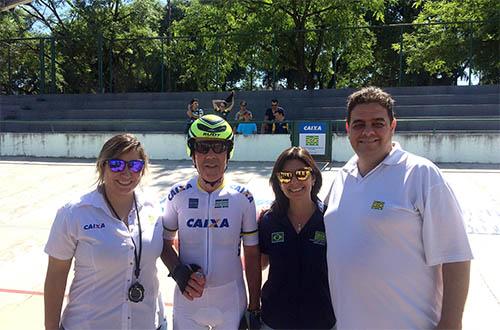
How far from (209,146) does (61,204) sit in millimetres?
7327

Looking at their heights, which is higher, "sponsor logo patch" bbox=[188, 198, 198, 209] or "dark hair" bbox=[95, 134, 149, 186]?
"dark hair" bbox=[95, 134, 149, 186]

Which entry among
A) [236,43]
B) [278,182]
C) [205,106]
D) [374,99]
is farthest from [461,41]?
[374,99]

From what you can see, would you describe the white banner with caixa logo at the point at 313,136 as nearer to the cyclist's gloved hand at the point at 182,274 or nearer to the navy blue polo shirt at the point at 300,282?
the navy blue polo shirt at the point at 300,282

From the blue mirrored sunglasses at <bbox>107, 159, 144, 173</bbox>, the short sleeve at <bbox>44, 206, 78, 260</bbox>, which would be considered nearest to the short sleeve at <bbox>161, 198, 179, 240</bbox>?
the blue mirrored sunglasses at <bbox>107, 159, 144, 173</bbox>

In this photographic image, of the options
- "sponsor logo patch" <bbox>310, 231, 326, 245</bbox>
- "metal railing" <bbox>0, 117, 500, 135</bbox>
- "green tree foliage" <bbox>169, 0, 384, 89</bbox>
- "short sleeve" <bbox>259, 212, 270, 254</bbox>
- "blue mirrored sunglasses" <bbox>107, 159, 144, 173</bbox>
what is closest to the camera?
"blue mirrored sunglasses" <bbox>107, 159, 144, 173</bbox>

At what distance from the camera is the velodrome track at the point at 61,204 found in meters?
4.49

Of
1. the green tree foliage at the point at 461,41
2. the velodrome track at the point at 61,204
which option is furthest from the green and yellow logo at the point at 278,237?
the green tree foliage at the point at 461,41

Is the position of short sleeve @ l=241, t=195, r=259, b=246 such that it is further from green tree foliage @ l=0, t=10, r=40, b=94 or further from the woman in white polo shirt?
green tree foliage @ l=0, t=10, r=40, b=94

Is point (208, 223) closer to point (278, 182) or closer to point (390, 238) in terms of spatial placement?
point (278, 182)

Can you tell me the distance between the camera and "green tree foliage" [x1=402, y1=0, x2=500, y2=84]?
20.2 metres

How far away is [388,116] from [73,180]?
10655 millimetres

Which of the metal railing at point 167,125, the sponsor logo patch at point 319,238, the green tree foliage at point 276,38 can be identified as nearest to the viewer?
the sponsor logo patch at point 319,238

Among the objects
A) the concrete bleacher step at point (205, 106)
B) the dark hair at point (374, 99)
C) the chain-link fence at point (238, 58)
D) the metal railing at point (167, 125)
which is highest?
the chain-link fence at point (238, 58)

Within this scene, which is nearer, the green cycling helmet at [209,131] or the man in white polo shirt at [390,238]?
the man in white polo shirt at [390,238]
